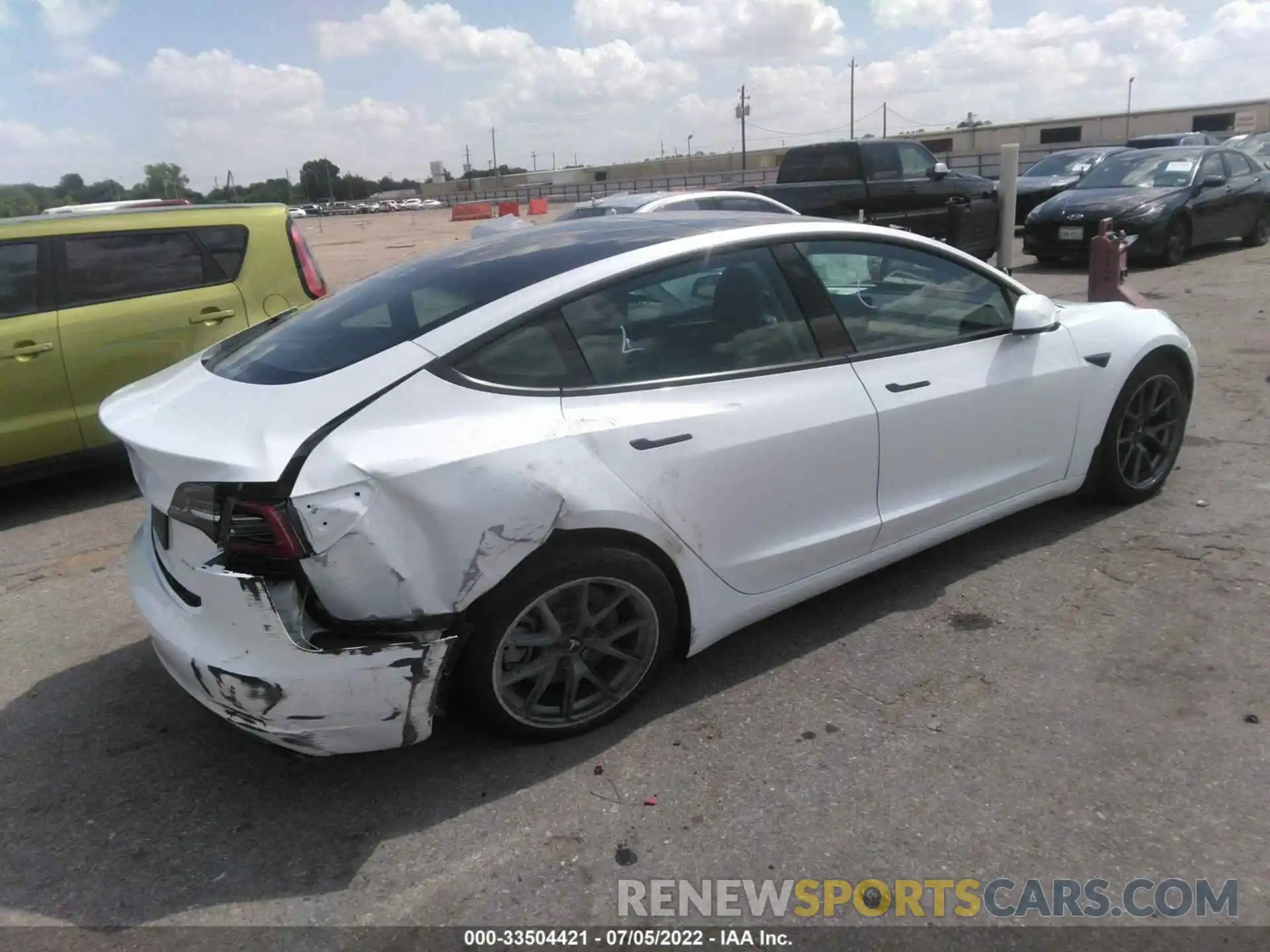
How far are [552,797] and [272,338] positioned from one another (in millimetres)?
1830

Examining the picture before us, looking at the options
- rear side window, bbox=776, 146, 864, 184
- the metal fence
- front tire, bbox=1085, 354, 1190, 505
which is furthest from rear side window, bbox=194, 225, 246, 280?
the metal fence

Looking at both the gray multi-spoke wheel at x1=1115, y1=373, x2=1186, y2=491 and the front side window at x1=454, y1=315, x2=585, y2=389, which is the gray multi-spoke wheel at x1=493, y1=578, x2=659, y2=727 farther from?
the gray multi-spoke wheel at x1=1115, y1=373, x2=1186, y2=491

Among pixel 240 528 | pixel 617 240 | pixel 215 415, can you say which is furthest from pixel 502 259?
pixel 240 528

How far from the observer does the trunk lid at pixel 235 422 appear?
8.26ft

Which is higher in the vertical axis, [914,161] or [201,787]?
[914,161]

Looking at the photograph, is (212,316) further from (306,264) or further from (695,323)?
(695,323)

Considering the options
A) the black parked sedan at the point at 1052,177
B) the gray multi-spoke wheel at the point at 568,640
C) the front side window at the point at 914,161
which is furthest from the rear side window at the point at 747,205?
the black parked sedan at the point at 1052,177

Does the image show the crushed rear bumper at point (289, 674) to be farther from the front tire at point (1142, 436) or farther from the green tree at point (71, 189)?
the green tree at point (71, 189)

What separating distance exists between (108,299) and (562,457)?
14.0ft

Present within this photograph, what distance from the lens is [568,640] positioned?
2.93 metres

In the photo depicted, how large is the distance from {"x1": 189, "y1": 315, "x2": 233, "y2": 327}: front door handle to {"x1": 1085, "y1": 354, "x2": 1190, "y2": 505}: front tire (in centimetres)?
499

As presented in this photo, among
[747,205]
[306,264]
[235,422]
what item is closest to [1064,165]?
[747,205]

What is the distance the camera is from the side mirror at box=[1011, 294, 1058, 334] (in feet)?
12.9

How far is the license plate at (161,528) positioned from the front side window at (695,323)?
1.33 m
